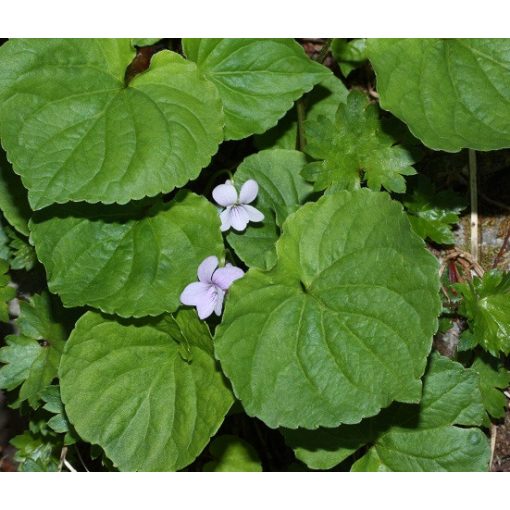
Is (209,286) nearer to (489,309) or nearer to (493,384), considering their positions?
(489,309)

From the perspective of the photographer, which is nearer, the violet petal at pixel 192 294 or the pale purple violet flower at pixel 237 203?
the violet petal at pixel 192 294

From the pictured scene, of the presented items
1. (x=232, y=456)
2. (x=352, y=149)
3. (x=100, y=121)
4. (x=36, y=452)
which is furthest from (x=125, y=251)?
(x=36, y=452)

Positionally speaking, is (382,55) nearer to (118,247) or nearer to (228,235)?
(228,235)

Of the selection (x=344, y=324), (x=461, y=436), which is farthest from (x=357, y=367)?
(x=461, y=436)

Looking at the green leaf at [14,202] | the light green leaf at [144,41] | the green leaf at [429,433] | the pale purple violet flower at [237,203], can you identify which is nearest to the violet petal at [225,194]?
the pale purple violet flower at [237,203]

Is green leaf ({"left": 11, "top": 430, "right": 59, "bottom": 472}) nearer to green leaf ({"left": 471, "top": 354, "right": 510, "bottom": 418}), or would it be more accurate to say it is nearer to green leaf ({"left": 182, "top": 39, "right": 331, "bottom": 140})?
green leaf ({"left": 182, "top": 39, "right": 331, "bottom": 140})

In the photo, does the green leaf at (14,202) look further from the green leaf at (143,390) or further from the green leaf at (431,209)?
the green leaf at (431,209)
